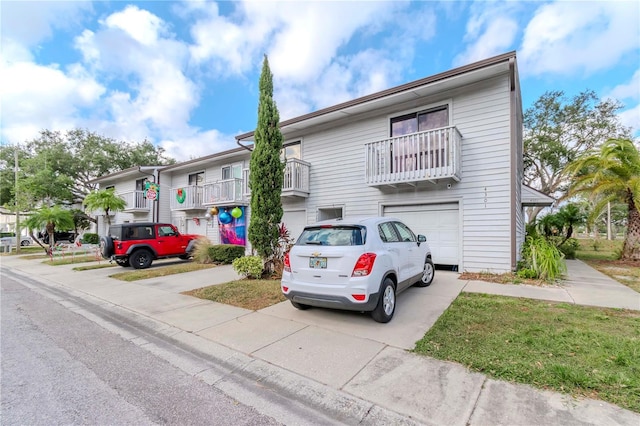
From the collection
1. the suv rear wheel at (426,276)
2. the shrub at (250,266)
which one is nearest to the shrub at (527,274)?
the suv rear wheel at (426,276)

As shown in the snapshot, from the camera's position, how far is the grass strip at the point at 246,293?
5953 mm

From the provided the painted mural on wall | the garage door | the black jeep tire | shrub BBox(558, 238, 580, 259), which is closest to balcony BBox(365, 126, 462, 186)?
the garage door

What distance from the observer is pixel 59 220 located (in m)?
16.9

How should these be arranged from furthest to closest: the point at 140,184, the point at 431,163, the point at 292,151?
the point at 140,184 → the point at 292,151 → the point at 431,163

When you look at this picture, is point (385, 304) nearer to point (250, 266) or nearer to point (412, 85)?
point (250, 266)

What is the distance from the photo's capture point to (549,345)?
350 cm

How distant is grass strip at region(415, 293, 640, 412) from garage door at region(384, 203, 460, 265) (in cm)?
350

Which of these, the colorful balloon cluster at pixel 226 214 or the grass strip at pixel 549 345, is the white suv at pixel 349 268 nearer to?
the grass strip at pixel 549 345

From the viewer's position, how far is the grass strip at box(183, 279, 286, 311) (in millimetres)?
5953

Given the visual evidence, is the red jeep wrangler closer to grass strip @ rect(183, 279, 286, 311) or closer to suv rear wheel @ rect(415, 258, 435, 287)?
grass strip @ rect(183, 279, 286, 311)

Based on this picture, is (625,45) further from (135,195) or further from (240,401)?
(135,195)

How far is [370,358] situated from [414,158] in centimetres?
662

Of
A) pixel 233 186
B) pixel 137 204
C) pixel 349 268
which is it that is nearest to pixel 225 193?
pixel 233 186

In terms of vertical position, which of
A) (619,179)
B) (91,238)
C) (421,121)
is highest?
(421,121)
